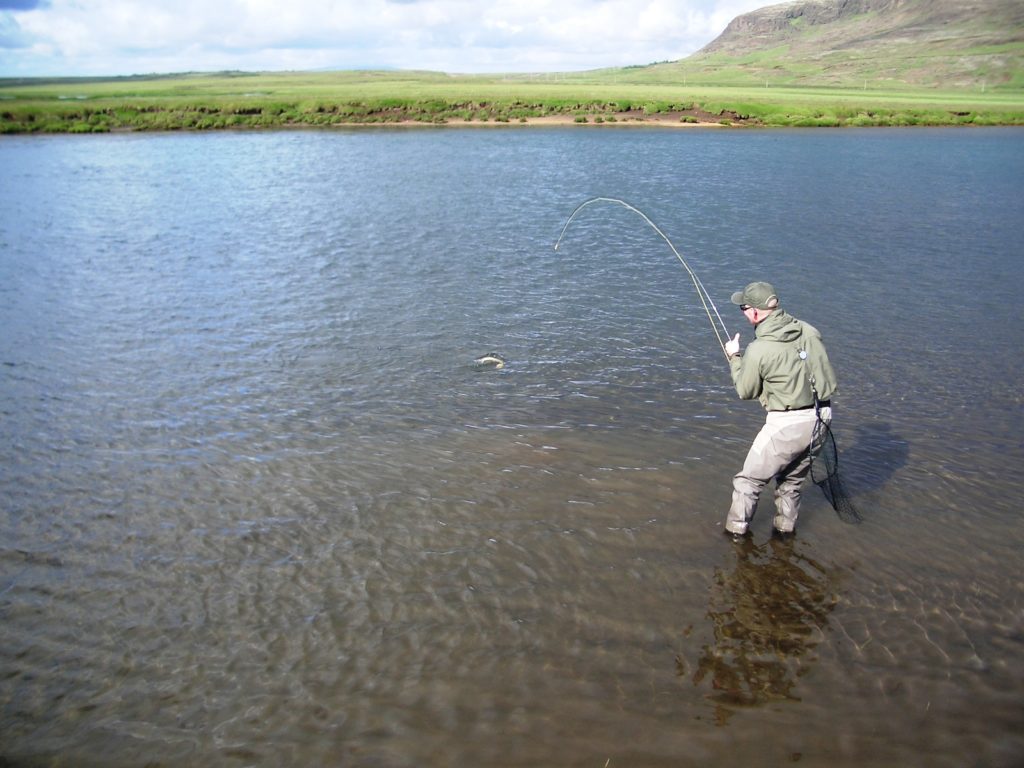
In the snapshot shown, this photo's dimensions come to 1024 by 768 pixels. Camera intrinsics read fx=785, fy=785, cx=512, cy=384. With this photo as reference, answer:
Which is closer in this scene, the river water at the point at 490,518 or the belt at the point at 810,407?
Result: the river water at the point at 490,518

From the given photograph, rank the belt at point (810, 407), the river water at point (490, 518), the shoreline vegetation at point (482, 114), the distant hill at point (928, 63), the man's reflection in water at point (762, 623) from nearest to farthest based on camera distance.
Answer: the river water at point (490, 518) → the man's reflection in water at point (762, 623) → the belt at point (810, 407) → the shoreline vegetation at point (482, 114) → the distant hill at point (928, 63)

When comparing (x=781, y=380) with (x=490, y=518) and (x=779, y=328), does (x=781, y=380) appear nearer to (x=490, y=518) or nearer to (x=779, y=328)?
(x=779, y=328)

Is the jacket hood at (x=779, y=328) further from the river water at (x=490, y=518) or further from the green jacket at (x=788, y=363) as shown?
the river water at (x=490, y=518)

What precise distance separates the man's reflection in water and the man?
2.76 feet

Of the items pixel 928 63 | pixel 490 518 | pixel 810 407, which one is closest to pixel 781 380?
pixel 810 407

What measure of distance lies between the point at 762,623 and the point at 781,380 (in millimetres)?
2103

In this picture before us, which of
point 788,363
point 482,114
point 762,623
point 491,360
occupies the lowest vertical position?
point 762,623

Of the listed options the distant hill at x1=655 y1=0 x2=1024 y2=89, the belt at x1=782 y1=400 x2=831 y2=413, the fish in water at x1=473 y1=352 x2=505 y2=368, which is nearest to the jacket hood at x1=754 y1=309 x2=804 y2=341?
the belt at x1=782 y1=400 x2=831 y2=413

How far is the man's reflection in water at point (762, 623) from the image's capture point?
5.93m

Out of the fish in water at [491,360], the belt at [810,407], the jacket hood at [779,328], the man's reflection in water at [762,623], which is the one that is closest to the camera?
the man's reflection in water at [762,623]

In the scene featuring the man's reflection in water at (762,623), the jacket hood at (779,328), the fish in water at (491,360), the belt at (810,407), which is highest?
the jacket hood at (779,328)

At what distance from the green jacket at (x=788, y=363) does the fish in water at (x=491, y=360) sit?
20.4 feet

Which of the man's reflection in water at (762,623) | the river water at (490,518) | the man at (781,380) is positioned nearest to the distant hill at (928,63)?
the river water at (490,518)

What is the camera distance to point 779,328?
6.93 metres
